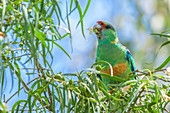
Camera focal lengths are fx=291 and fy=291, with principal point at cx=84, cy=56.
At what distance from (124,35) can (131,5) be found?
396 millimetres

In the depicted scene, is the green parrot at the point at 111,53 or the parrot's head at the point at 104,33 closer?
the green parrot at the point at 111,53

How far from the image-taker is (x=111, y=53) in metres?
2.03

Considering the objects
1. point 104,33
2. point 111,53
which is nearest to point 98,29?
point 104,33

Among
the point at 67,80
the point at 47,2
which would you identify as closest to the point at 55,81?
the point at 67,80

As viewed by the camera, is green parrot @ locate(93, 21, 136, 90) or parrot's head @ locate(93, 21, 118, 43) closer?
green parrot @ locate(93, 21, 136, 90)

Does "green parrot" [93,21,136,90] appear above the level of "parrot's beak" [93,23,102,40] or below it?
below

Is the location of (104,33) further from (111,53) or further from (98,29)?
(111,53)

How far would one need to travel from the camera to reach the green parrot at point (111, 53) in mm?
1990

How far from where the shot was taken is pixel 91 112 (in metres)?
1.07

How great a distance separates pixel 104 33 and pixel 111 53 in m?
0.17

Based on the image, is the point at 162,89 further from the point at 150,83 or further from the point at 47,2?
the point at 47,2

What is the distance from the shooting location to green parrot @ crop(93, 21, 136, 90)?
199 cm

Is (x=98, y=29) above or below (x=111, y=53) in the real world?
above

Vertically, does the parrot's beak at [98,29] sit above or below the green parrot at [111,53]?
above
